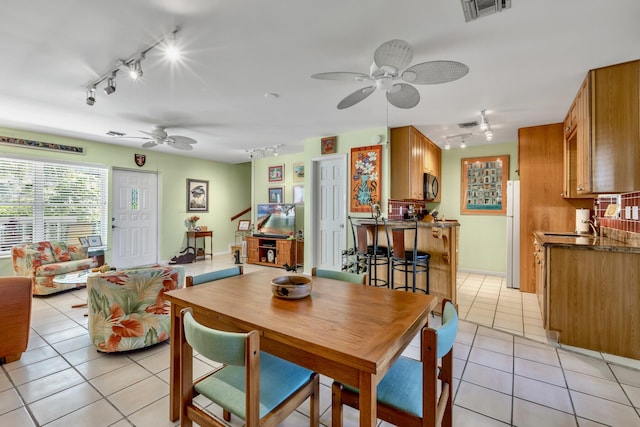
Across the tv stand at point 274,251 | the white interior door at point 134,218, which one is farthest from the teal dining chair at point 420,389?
the white interior door at point 134,218

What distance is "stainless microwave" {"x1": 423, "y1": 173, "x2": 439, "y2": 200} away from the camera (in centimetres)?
513

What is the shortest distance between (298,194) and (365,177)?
253cm

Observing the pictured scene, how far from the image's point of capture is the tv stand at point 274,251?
6.07m

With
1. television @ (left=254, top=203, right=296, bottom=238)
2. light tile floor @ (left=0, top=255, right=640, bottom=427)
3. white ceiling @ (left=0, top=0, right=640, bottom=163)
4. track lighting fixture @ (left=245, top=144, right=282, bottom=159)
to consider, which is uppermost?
track lighting fixture @ (left=245, top=144, right=282, bottom=159)

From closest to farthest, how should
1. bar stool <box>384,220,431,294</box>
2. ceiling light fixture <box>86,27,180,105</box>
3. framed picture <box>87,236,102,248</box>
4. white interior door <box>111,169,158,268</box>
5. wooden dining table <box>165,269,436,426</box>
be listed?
wooden dining table <box>165,269,436,426</box> → ceiling light fixture <box>86,27,180,105</box> → bar stool <box>384,220,431,294</box> → framed picture <box>87,236,102,248</box> → white interior door <box>111,169,158,268</box>

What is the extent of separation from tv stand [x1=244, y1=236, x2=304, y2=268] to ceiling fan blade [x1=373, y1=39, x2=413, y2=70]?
4.49 metres

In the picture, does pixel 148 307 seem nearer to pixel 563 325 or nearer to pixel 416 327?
pixel 416 327

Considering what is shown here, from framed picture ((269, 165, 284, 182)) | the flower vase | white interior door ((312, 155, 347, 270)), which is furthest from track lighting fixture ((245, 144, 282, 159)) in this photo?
the flower vase

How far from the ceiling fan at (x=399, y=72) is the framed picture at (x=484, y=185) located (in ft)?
12.9

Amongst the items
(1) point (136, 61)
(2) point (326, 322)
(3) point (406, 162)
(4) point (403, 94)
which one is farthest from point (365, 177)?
(2) point (326, 322)

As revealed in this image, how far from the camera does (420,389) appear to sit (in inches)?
51.8

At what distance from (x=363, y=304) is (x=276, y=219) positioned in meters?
5.28

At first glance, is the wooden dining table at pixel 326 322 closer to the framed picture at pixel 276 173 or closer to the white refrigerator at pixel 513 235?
the white refrigerator at pixel 513 235

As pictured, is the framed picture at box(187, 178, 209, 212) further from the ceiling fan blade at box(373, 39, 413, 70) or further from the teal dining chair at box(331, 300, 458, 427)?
the teal dining chair at box(331, 300, 458, 427)
